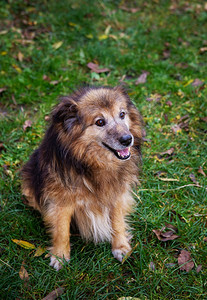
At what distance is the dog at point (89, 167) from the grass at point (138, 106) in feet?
0.72

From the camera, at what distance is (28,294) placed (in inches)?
104

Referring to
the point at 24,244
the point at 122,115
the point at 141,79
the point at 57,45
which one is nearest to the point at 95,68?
the point at 141,79

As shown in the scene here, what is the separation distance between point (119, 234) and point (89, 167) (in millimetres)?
830

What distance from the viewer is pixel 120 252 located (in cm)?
296

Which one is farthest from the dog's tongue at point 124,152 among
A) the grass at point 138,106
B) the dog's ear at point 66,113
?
the grass at point 138,106

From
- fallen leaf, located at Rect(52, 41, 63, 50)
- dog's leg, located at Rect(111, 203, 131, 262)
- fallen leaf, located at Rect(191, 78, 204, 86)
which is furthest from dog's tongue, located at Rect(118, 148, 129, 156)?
fallen leaf, located at Rect(52, 41, 63, 50)

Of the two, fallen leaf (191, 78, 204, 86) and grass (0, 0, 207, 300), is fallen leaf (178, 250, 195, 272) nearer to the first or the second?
grass (0, 0, 207, 300)

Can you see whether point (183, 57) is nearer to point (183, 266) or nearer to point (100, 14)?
point (100, 14)

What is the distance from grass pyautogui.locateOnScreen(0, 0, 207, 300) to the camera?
2.74m

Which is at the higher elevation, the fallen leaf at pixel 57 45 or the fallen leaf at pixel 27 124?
the fallen leaf at pixel 57 45

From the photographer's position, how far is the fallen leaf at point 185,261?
279cm

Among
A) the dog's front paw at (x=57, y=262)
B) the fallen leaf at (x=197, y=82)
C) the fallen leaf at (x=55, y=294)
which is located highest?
the fallen leaf at (x=197, y=82)

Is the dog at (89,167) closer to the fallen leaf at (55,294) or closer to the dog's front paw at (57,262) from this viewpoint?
the dog's front paw at (57,262)

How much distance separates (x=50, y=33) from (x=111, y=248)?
177 inches
